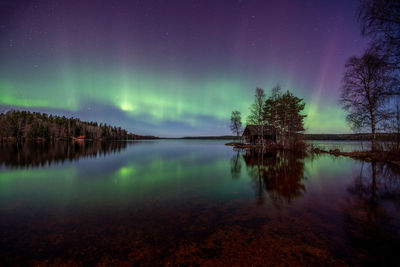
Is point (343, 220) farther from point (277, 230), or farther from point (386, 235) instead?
point (277, 230)

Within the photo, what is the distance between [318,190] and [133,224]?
Result: 29.2 feet

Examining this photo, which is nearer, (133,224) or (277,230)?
(277,230)

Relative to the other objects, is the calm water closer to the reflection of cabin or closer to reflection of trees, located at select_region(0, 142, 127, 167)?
reflection of trees, located at select_region(0, 142, 127, 167)

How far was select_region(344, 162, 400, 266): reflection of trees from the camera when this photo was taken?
3.29 m

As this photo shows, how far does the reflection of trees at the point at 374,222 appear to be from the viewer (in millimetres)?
3291

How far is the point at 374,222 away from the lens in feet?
15.3

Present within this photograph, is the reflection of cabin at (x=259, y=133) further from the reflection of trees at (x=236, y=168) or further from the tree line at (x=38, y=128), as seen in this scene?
the tree line at (x=38, y=128)

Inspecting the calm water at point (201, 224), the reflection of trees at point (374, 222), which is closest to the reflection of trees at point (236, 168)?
the calm water at point (201, 224)

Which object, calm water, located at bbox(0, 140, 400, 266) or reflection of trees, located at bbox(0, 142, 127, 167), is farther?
reflection of trees, located at bbox(0, 142, 127, 167)

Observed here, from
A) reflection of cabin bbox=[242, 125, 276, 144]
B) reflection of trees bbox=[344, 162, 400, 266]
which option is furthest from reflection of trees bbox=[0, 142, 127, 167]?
reflection of cabin bbox=[242, 125, 276, 144]

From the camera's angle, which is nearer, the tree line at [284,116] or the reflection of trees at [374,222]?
the reflection of trees at [374,222]

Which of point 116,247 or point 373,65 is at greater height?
point 373,65

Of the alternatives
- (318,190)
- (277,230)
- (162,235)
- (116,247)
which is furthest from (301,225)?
(116,247)

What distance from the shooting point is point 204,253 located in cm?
339
